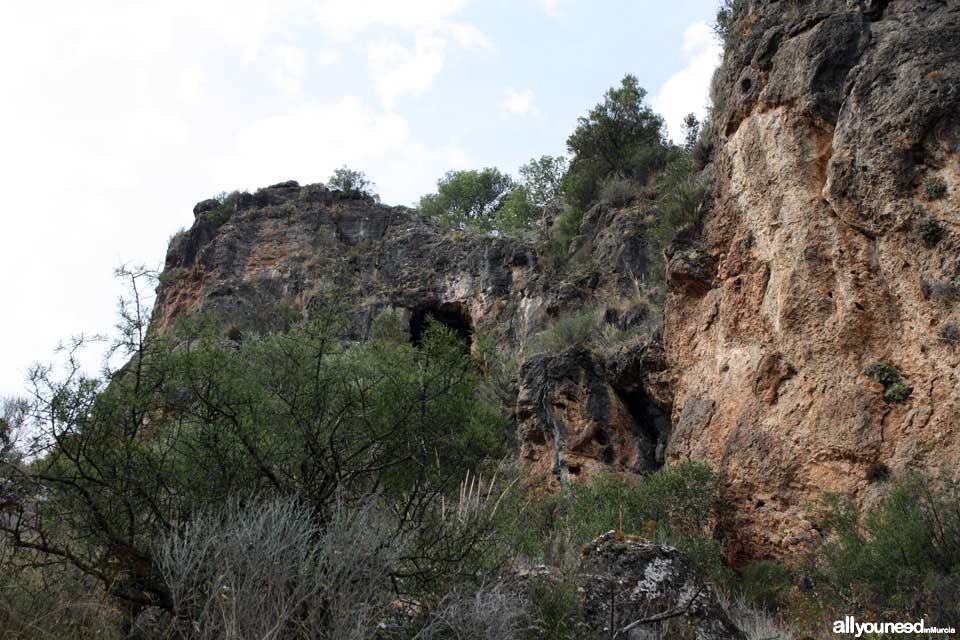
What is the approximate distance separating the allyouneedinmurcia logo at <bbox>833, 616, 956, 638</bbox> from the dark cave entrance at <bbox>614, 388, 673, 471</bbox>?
747 cm

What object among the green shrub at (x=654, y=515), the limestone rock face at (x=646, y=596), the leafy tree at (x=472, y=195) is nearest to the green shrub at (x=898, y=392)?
the green shrub at (x=654, y=515)

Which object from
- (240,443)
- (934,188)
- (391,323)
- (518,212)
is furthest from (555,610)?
(518,212)

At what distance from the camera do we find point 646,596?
21.8ft

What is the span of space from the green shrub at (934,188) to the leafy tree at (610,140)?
52.8 ft

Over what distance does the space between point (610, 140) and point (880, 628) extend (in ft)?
73.3

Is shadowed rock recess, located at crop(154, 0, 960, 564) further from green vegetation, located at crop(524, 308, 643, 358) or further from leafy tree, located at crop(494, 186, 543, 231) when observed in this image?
leafy tree, located at crop(494, 186, 543, 231)

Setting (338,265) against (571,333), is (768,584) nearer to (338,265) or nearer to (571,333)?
(571,333)

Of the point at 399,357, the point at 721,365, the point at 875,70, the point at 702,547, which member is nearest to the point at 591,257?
the point at 721,365

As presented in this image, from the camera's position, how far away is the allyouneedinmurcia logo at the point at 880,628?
23.3ft

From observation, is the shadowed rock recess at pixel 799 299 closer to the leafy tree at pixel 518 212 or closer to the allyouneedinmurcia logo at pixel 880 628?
the allyouneedinmurcia logo at pixel 880 628

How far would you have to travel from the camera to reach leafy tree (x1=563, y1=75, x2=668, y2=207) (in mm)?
27031

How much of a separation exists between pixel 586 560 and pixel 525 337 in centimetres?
1655

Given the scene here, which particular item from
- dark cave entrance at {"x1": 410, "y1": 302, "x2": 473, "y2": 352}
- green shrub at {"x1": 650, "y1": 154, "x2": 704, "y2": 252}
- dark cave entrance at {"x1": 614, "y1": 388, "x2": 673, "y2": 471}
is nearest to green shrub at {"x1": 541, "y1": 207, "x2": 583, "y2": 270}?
dark cave entrance at {"x1": 410, "y1": 302, "x2": 473, "y2": 352}

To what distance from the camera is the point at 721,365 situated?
1327cm
